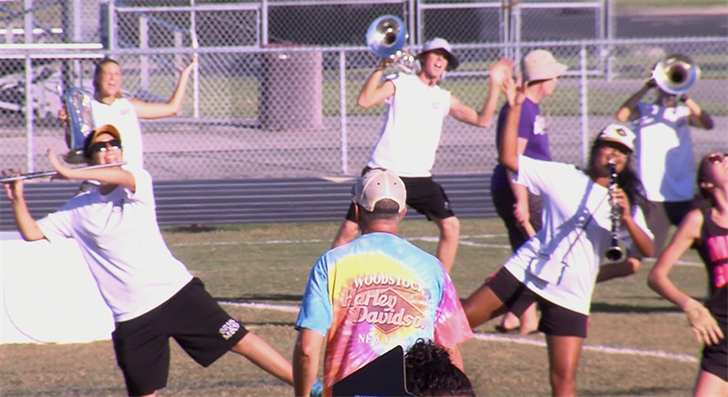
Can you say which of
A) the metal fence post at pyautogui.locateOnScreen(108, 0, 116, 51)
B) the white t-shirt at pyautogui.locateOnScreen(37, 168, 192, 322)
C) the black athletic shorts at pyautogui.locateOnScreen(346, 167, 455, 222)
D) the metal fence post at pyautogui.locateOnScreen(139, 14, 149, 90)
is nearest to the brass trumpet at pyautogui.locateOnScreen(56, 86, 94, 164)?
the white t-shirt at pyautogui.locateOnScreen(37, 168, 192, 322)

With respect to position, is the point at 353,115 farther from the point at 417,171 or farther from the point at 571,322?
the point at 571,322

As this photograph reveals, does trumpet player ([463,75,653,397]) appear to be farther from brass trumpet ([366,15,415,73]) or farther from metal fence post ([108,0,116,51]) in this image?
metal fence post ([108,0,116,51])

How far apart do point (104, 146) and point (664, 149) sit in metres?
4.86

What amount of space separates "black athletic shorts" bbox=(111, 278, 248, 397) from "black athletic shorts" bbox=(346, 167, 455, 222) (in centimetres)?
269

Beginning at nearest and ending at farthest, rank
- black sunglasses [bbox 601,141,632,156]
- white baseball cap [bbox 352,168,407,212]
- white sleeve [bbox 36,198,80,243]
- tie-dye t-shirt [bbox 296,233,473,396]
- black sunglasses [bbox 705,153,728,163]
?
1. tie-dye t-shirt [bbox 296,233,473,396]
2. white baseball cap [bbox 352,168,407,212]
3. black sunglasses [bbox 705,153,728,163]
4. white sleeve [bbox 36,198,80,243]
5. black sunglasses [bbox 601,141,632,156]

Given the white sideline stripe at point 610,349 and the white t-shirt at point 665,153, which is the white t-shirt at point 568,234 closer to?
the white sideline stripe at point 610,349

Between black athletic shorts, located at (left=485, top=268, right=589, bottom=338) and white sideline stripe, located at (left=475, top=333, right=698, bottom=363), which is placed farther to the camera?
white sideline stripe, located at (left=475, top=333, right=698, bottom=363)

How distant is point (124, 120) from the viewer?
8203 millimetres

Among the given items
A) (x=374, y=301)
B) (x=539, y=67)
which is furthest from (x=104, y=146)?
(x=539, y=67)

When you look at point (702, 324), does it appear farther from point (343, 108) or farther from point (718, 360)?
point (343, 108)

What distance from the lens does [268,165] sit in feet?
52.9

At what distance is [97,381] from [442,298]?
3.34 m

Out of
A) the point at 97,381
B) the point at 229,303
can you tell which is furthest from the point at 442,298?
the point at 229,303

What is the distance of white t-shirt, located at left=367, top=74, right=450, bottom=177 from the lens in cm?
782
